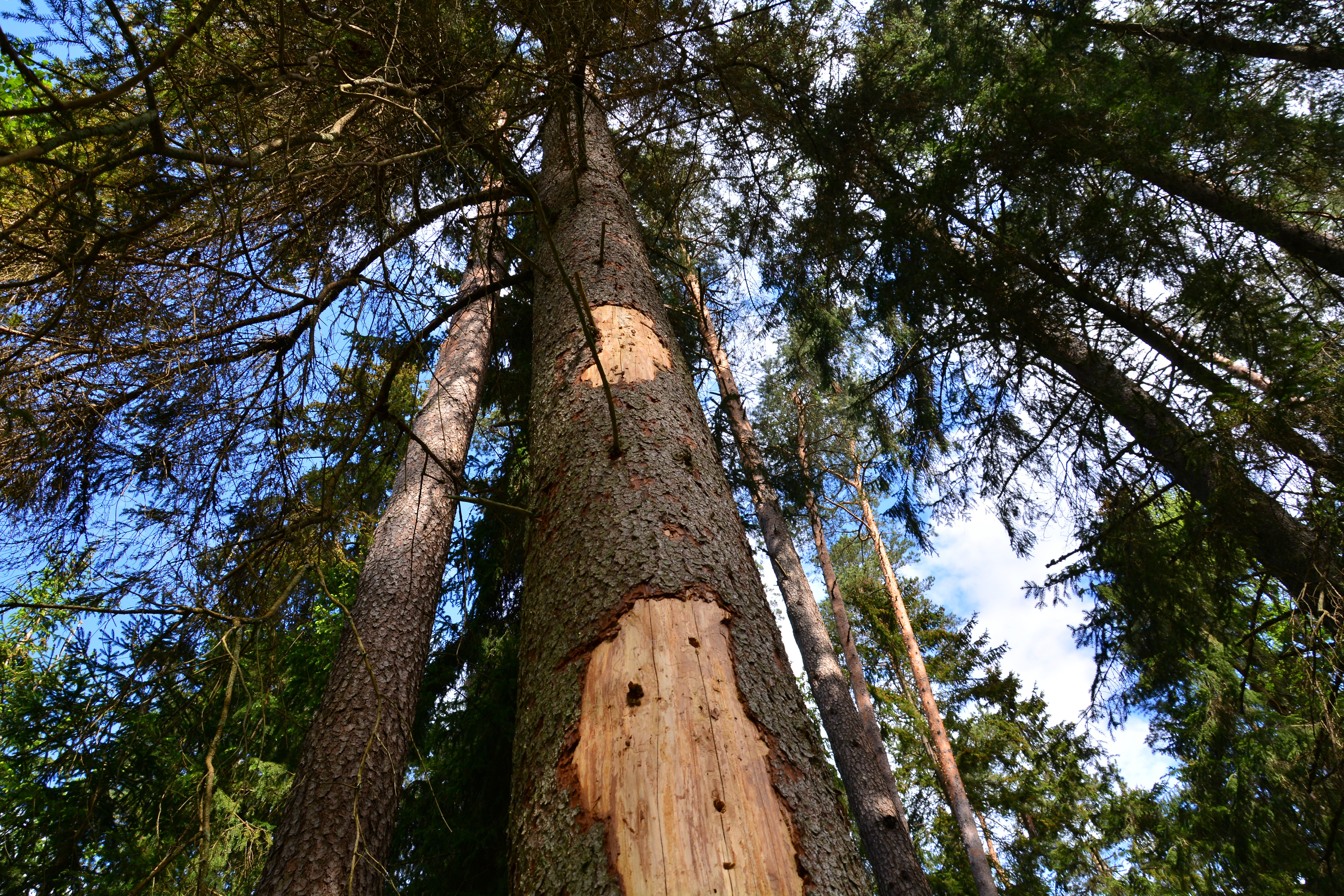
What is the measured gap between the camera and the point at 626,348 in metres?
2.08

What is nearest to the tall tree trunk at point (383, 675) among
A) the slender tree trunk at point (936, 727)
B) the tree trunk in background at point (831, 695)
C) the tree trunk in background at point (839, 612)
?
the tree trunk in background at point (831, 695)

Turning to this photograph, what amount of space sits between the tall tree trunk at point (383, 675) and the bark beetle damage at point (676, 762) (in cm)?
68

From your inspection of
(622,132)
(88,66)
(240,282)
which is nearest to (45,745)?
(240,282)

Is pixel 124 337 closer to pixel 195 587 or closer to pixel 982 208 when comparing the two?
pixel 195 587

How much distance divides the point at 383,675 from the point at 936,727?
9.90 meters

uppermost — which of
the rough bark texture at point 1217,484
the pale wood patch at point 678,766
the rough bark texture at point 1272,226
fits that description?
the rough bark texture at point 1272,226

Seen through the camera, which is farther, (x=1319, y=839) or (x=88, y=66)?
(x=1319, y=839)

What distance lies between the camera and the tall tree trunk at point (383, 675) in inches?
118

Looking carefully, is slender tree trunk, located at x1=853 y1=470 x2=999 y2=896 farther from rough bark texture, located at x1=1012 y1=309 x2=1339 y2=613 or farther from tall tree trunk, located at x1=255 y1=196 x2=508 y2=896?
tall tree trunk, located at x1=255 y1=196 x2=508 y2=896

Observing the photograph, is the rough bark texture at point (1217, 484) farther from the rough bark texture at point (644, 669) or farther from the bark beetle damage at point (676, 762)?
the bark beetle damage at point (676, 762)

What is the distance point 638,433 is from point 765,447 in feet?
19.0


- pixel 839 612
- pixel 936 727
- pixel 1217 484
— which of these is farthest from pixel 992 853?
pixel 1217 484

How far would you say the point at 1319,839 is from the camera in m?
4.73

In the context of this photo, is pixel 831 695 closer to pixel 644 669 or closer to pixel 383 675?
pixel 383 675
